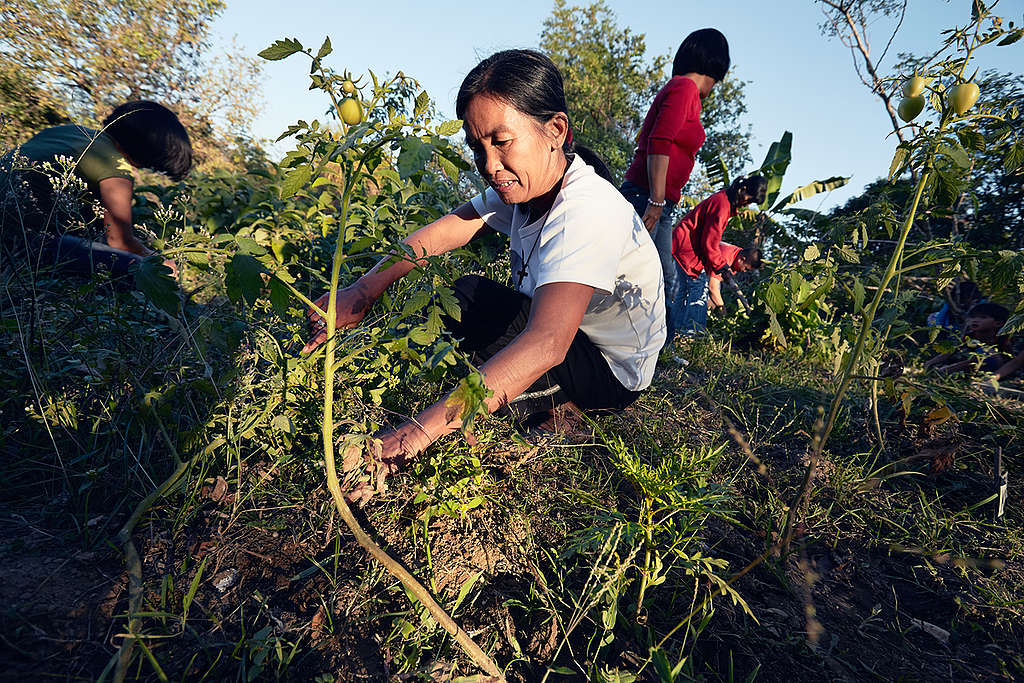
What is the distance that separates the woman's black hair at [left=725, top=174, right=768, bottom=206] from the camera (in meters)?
3.80

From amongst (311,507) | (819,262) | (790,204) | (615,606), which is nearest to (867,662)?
(615,606)

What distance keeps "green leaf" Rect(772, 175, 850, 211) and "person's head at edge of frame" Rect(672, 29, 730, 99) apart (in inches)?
A: 67.1

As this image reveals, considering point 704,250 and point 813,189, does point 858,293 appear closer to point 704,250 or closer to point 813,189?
point 813,189

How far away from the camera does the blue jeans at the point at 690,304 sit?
432 cm

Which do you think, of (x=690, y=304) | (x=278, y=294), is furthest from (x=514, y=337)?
(x=690, y=304)

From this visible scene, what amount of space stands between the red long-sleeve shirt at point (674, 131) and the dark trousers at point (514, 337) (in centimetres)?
158

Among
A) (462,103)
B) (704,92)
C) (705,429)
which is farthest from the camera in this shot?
(704,92)

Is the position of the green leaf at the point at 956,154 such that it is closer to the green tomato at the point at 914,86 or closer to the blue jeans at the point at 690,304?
the green tomato at the point at 914,86

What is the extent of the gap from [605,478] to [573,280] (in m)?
0.75

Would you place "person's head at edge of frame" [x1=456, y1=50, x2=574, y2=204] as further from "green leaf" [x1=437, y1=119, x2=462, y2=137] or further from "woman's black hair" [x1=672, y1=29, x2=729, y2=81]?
"woman's black hair" [x1=672, y1=29, x2=729, y2=81]

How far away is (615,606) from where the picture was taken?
1.16 meters

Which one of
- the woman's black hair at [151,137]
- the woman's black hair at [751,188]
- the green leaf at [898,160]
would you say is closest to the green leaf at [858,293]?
the green leaf at [898,160]

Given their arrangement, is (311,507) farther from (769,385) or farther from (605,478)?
(769,385)

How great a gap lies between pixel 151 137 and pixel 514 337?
7.74 feet
